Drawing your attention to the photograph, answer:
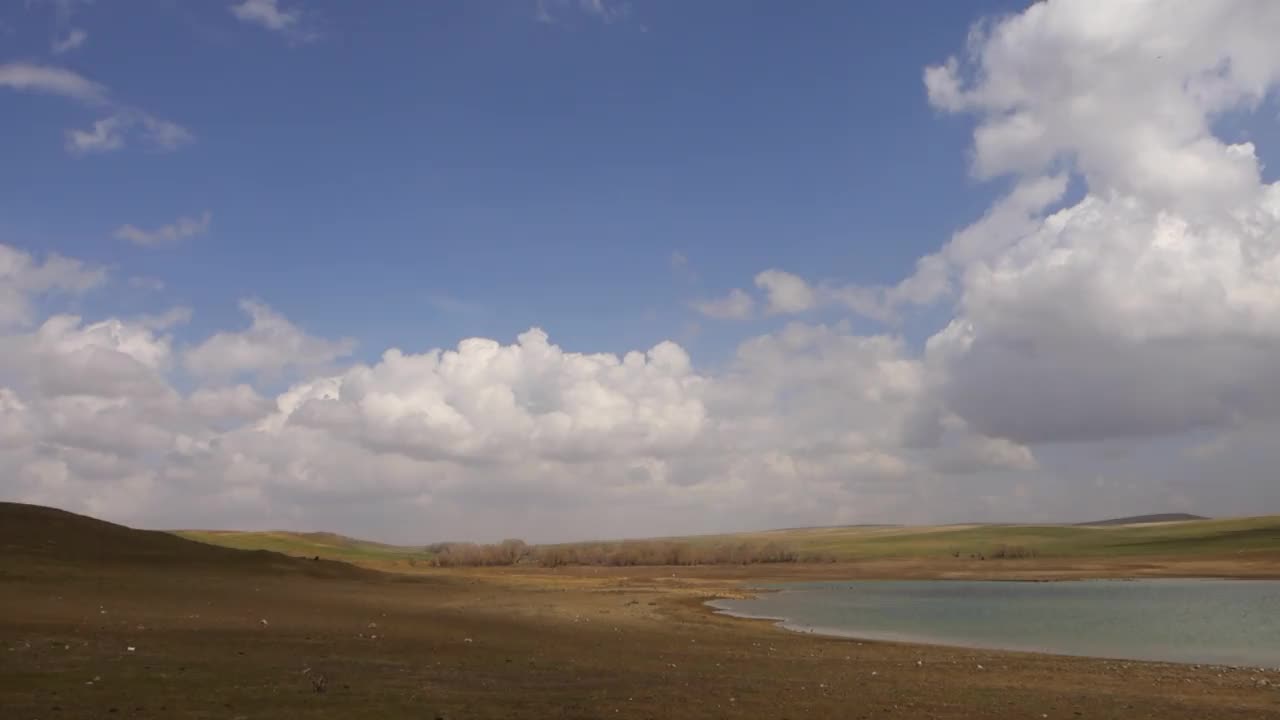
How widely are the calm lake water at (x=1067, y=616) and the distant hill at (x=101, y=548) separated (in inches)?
1256

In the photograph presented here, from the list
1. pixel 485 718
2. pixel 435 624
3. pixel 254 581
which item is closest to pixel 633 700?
pixel 485 718

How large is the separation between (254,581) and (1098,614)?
51.1 m

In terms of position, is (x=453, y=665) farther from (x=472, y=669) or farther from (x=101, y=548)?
(x=101, y=548)

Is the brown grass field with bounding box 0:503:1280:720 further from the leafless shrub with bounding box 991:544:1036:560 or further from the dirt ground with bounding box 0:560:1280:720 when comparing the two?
the leafless shrub with bounding box 991:544:1036:560

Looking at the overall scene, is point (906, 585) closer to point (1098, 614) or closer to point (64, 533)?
point (1098, 614)

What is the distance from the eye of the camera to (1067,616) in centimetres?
5628

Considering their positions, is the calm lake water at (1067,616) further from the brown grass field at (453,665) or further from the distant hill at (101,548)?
the distant hill at (101,548)

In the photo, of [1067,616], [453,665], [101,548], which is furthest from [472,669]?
[1067,616]

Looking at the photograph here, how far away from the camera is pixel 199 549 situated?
6097 cm

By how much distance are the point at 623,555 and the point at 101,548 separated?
403 ft

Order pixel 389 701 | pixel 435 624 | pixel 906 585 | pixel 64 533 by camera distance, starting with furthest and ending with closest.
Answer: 1. pixel 906 585
2. pixel 64 533
3. pixel 435 624
4. pixel 389 701

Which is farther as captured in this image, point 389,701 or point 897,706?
point 897,706

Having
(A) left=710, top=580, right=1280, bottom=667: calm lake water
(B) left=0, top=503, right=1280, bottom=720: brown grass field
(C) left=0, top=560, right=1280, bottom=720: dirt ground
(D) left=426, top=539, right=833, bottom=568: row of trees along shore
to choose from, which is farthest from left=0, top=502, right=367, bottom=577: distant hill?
(D) left=426, top=539, right=833, bottom=568: row of trees along shore

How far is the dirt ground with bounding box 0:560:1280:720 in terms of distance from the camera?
57.7 feet
